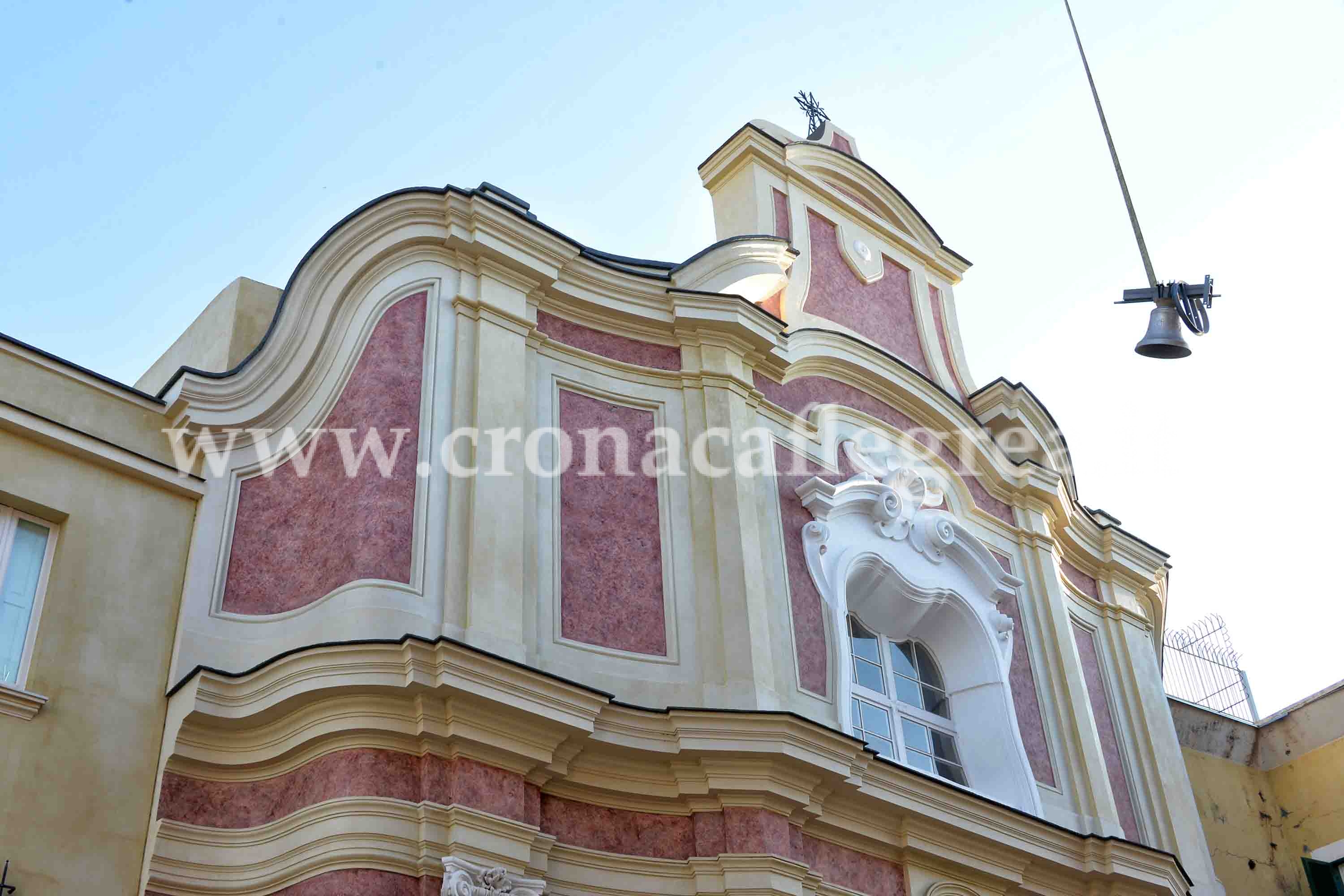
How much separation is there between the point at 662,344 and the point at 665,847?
427cm

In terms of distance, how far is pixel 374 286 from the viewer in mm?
11977

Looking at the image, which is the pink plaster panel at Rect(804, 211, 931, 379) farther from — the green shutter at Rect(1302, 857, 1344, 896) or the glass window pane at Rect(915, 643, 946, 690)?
the green shutter at Rect(1302, 857, 1344, 896)

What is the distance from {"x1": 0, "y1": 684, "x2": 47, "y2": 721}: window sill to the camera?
9.83 m

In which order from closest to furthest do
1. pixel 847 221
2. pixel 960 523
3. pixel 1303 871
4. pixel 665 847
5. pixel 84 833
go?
pixel 84 833 < pixel 665 847 < pixel 960 523 < pixel 847 221 < pixel 1303 871

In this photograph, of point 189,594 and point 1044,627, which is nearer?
point 189,594

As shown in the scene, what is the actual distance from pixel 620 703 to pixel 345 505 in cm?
236

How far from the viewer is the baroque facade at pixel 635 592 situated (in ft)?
31.8

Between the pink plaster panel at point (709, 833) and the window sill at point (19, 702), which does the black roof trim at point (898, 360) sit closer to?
the pink plaster panel at point (709, 833)

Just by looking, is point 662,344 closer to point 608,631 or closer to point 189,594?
point 608,631

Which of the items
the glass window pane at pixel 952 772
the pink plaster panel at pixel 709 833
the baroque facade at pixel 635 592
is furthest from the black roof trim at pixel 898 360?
the pink plaster panel at pixel 709 833

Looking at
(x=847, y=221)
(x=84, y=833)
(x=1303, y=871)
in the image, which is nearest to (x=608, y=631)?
(x=84, y=833)

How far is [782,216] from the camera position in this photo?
15.0 m

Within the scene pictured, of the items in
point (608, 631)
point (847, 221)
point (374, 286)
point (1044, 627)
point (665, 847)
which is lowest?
point (665, 847)

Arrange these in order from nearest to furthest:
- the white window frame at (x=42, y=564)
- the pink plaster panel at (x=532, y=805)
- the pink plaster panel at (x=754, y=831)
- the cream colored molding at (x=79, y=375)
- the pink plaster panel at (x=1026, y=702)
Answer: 1. the pink plaster panel at (x=532, y=805)
2. the white window frame at (x=42, y=564)
3. the pink plaster panel at (x=754, y=831)
4. the cream colored molding at (x=79, y=375)
5. the pink plaster panel at (x=1026, y=702)
